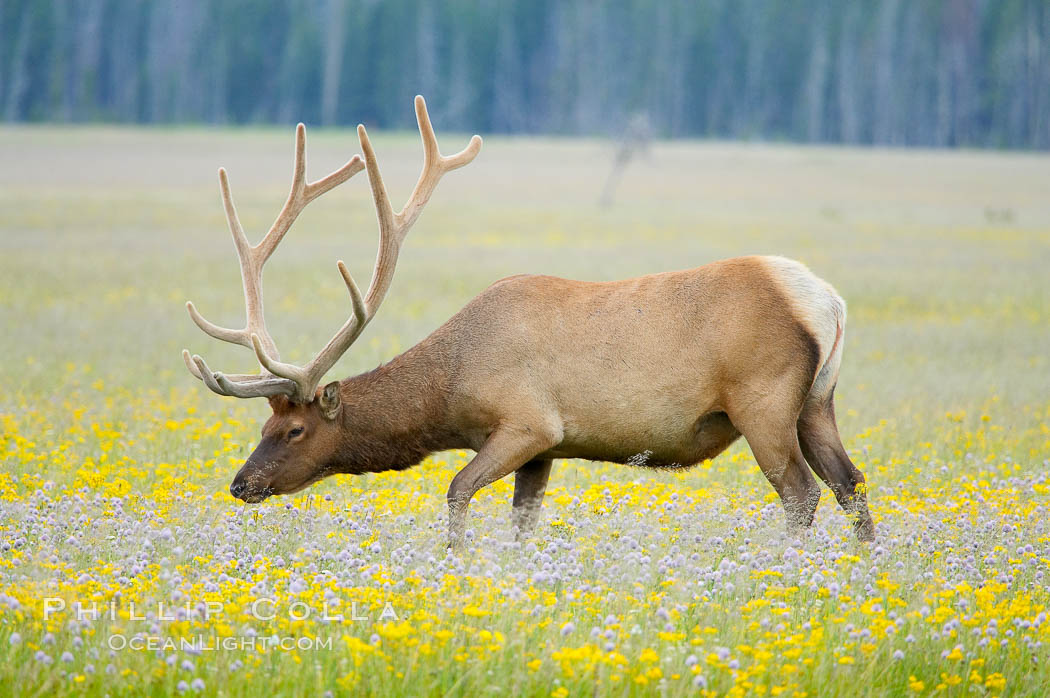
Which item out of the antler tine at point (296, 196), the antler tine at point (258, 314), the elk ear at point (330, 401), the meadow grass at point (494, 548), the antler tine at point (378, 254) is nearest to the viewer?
the meadow grass at point (494, 548)

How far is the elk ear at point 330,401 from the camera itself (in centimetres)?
680

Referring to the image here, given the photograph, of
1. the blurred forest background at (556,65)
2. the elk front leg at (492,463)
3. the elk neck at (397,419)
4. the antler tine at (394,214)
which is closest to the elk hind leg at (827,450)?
the elk front leg at (492,463)

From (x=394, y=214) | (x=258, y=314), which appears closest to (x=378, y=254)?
(x=394, y=214)

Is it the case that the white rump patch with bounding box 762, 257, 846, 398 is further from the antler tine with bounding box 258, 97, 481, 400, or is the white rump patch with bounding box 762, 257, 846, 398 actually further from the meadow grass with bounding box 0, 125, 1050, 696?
the antler tine with bounding box 258, 97, 481, 400

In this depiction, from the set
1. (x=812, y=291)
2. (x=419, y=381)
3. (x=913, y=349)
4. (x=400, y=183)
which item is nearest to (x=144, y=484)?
(x=419, y=381)

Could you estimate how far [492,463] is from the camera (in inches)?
256

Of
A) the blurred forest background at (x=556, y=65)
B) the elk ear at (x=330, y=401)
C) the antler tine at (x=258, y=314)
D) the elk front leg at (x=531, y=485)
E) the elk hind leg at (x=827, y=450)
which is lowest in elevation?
the blurred forest background at (x=556, y=65)

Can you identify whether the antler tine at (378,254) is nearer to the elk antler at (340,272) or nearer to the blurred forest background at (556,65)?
the elk antler at (340,272)

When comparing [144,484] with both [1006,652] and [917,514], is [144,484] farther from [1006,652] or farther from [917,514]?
[1006,652]

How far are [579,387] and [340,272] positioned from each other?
4.64ft

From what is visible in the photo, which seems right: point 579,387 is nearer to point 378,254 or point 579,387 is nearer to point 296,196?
point 378,254

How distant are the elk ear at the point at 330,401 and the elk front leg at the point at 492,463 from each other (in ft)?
2.76

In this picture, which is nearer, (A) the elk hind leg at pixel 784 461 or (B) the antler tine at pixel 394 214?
(A) the elk hind leg at pixel 784 461

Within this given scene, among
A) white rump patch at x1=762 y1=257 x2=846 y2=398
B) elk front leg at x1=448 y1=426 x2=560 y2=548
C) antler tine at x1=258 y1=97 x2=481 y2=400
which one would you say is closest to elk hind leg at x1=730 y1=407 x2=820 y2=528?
white rump patch at x1=762 y1=257 x2=846 y2=398
